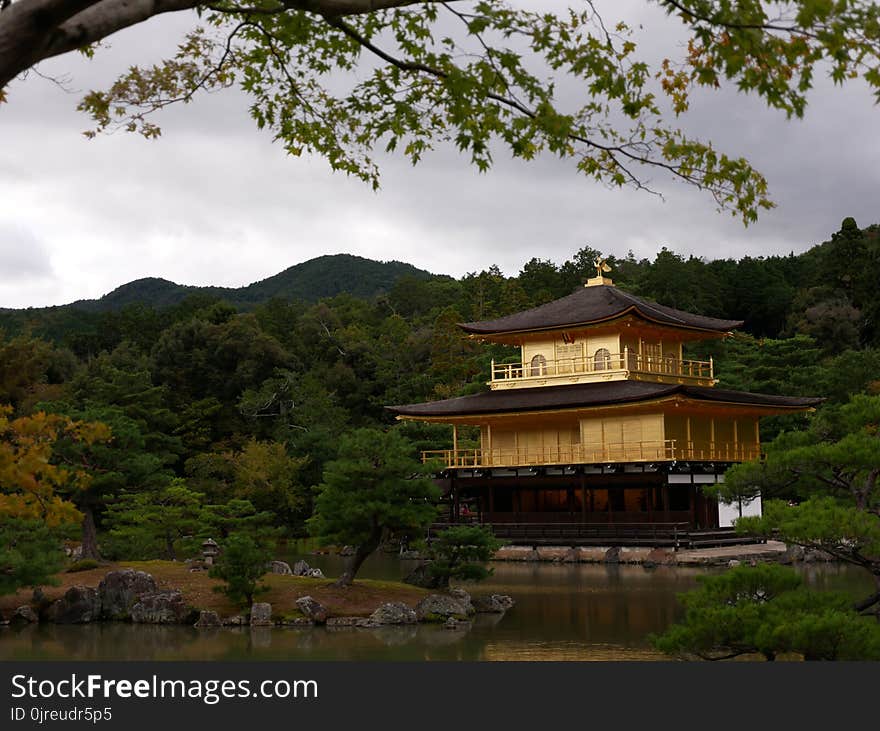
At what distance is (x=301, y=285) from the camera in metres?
101

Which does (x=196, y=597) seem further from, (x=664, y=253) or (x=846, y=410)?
(x=664, y=253)

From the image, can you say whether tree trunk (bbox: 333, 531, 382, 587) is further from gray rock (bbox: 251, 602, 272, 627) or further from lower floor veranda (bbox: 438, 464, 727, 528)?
lower floor veranda (bbox: 438, 464, 727, 528)

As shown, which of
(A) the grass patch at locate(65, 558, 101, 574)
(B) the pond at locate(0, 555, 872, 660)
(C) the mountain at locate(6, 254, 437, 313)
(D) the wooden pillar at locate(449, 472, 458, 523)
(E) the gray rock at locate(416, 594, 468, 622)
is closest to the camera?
(B) the pond at locate(0, 555, 872, 660)

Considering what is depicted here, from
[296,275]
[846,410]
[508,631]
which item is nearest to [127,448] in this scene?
[508,631]

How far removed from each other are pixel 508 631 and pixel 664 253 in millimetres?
49773

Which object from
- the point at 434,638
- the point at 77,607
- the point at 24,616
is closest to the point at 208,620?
the point at 77,607

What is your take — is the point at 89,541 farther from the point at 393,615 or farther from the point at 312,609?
the point at 393,615

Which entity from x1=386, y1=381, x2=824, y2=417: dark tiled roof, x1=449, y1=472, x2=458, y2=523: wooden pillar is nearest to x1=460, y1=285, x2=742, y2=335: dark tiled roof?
x1=386, y1=381, x2=824, y2=417: dark tiled roof

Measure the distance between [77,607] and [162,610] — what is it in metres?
1.48

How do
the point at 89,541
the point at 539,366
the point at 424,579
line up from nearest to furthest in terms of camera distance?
the point at 424,579
the point at 89,541
the point at 539,366

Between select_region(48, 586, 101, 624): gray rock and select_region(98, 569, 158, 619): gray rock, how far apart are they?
0.39ft

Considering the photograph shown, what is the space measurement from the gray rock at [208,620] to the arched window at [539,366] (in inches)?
790

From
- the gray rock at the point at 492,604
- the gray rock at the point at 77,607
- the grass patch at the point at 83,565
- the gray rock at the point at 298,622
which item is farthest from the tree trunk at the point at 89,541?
the gray rock at the point at 492,604

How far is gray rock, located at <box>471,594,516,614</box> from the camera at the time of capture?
17547 mm
